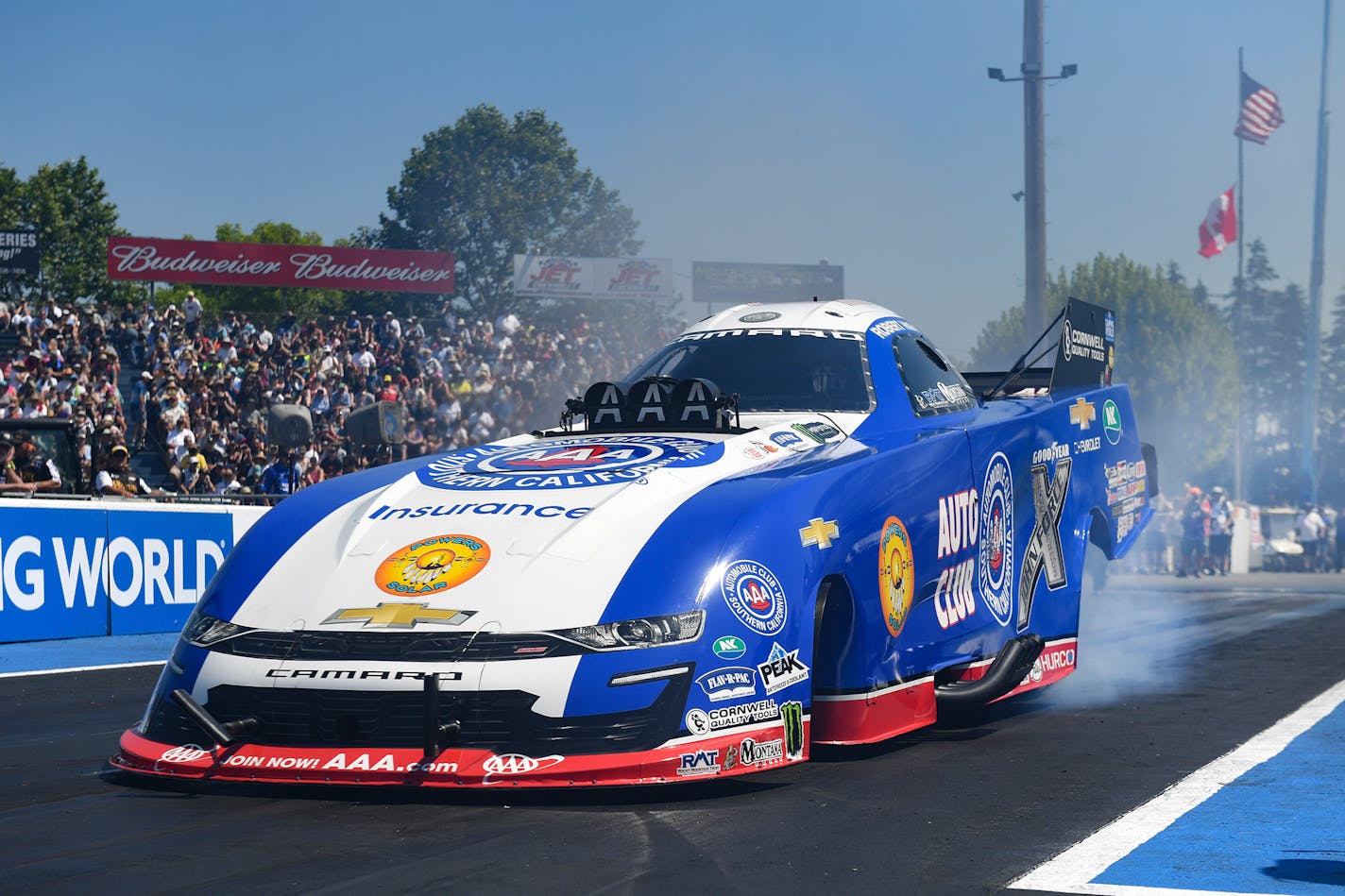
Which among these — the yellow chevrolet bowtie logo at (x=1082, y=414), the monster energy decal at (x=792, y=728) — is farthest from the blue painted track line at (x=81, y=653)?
the monster energy decal at (x=792, y=728)

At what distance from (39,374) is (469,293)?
57811 millimetres

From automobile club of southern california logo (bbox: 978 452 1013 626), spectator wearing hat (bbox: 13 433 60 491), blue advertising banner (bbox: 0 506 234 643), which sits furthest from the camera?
spectator wearing hat (bbox: 13 433 60 491)

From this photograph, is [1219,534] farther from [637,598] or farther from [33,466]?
[637,598]

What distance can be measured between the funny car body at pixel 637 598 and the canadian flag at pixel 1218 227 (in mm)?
60925

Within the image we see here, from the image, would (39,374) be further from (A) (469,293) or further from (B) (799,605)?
(A) (469,293)

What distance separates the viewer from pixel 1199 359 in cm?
9094

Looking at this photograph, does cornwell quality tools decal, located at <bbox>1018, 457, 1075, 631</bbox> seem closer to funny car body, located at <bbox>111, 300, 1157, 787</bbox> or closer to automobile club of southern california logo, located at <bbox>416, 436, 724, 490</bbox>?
funny car body, located at <bbox>111, 300, 1157, 787</bbox>

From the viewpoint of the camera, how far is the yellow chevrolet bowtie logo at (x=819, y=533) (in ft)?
19.3

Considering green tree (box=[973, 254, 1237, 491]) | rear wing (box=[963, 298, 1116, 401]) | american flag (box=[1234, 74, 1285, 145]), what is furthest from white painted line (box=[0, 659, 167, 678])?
green tree (box=[973, 254, 1237, 491])

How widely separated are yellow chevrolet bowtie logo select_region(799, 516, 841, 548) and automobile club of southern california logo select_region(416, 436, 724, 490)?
1.95ft

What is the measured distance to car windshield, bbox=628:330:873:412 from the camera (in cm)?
753

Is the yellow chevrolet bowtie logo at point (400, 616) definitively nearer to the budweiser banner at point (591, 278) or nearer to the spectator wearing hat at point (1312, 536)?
the spectator wearing hat at point (1312, 536)

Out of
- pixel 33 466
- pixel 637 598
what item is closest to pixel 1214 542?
pixel 33 466

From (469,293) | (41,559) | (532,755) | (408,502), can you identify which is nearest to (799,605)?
(532,755)
